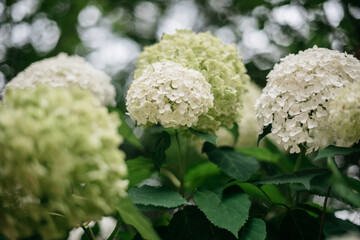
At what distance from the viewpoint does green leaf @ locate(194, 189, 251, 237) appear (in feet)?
4.17

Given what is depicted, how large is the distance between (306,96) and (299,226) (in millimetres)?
579

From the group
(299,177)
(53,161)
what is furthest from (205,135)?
(53,161)

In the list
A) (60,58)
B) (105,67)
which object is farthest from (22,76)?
(105,67)

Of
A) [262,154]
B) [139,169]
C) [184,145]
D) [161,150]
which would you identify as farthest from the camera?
[184,145]

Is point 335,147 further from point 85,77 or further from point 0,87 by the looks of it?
point 0,87

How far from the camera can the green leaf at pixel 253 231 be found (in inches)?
51.1

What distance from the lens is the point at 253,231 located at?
133 cm

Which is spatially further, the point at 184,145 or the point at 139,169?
the point at 184,145

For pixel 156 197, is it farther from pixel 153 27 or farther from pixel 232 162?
pixel 153 27

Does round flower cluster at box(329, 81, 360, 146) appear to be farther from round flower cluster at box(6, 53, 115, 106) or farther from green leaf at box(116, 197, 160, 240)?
round flower cluster at box(6, 53, 115, 106)

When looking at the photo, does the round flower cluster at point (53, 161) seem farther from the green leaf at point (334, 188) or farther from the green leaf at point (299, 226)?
the green leaf at point (299, 226)

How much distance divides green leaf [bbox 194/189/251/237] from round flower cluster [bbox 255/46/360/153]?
0.30 meters

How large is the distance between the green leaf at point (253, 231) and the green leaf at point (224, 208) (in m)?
0.08

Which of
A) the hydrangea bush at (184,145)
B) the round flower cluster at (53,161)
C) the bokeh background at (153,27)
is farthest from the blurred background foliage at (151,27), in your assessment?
the round flower cluster at (53,161)
